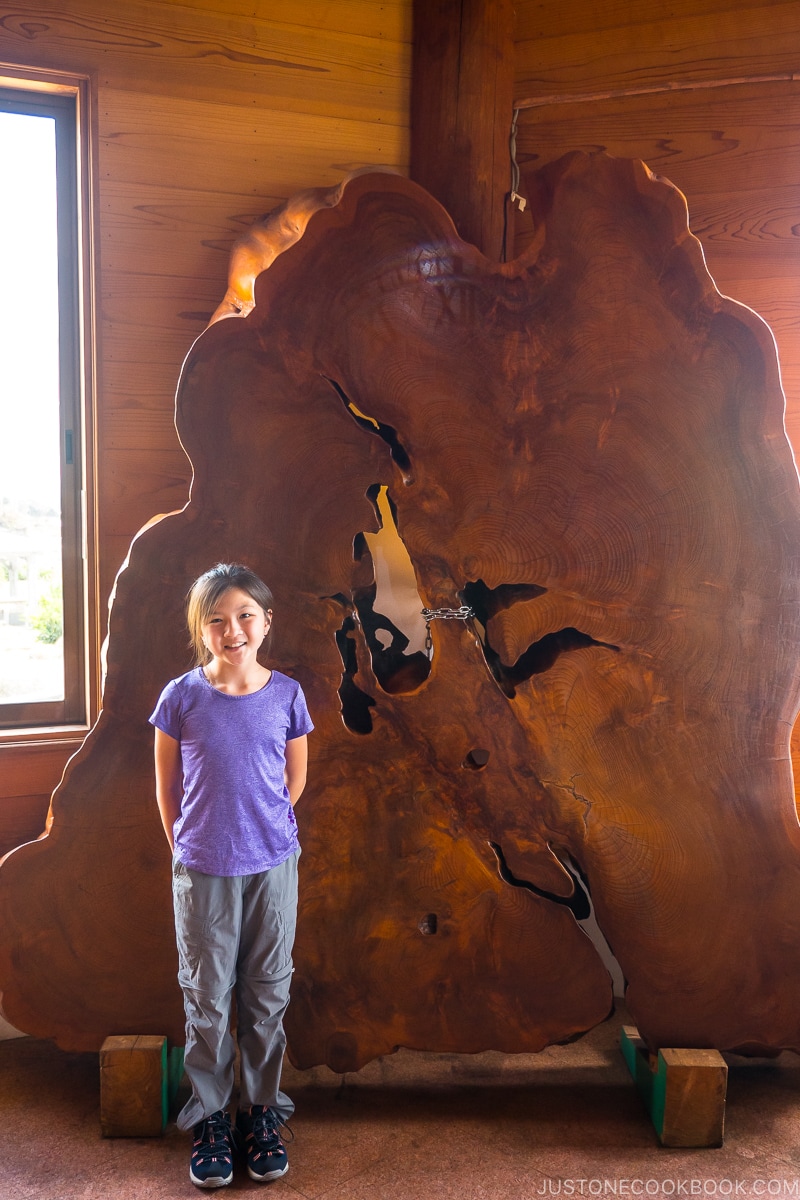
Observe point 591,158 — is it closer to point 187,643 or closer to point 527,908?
point 187,643

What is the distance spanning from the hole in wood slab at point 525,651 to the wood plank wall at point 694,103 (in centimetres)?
84

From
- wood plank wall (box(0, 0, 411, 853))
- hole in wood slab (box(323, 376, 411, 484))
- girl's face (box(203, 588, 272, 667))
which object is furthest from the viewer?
wood plank wall (box(0, 0, 411, 853))

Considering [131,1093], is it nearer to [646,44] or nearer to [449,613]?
[449,613]

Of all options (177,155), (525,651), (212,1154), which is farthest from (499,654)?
(177,155)

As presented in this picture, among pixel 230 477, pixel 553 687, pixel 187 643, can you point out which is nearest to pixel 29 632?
pixel 187 643

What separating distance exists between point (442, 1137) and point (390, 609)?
106 centimetres

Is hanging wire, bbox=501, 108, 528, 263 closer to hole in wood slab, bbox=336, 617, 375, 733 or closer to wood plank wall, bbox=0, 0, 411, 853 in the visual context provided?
wood plank wall, bbox=0, 0, 411, 853

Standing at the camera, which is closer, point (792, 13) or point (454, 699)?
point (454, 699)

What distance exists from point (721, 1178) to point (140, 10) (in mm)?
2647

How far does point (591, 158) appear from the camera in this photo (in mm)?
1770

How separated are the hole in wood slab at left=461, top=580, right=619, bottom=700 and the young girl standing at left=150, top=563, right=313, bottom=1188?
0.43 meters

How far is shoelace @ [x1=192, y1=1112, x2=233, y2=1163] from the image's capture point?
63.6 inches

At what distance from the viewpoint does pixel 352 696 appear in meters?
1.87

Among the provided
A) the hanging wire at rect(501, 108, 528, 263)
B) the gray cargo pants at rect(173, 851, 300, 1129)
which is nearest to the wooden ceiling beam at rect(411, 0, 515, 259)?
the hanging wire at rect(501, 108, 528, 263)
